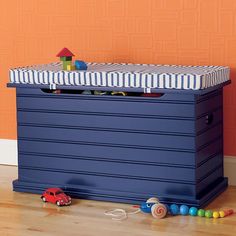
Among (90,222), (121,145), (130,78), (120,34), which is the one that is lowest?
(90,222)

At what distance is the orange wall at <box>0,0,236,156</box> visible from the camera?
3.32 metres

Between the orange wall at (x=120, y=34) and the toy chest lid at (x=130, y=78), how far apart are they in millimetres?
135

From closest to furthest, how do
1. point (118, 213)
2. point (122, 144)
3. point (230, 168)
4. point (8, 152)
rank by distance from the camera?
point (118, 213) → point (122, 144) → point (230, 168) → point (8, 152)

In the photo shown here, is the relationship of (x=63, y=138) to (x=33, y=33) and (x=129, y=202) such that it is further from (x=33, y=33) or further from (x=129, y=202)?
(x=33, y=33)

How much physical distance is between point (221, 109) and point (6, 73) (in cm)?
120

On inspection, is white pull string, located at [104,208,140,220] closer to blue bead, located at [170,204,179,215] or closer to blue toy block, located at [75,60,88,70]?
blue bead, located at [170,204,179,215]

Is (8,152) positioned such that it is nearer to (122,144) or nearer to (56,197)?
(56,197)

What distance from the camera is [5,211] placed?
9.81 ft

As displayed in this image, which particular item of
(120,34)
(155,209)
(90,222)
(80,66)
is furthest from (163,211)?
(120,34)

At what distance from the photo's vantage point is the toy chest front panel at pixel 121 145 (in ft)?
9.67

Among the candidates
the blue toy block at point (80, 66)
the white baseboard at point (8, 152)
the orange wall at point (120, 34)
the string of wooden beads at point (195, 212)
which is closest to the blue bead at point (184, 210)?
the string of wooden beads at point (195, 212)

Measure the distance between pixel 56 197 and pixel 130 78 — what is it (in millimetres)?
596

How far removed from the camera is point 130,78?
2.97 meters

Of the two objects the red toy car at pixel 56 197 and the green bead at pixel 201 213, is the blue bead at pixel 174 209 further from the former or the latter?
the red toy car at pixel 56 197
